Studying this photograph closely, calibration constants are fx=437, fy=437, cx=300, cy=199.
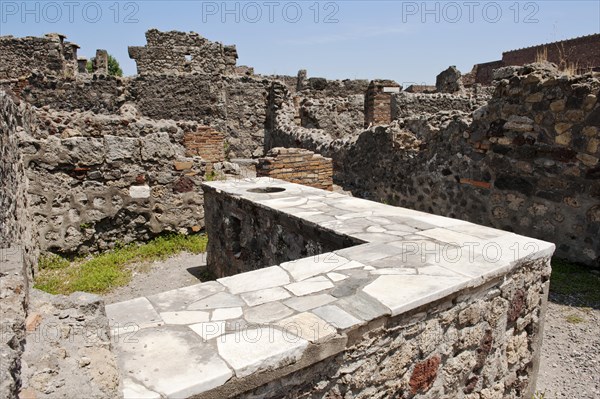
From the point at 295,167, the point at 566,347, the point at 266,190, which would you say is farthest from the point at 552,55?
the point at 566,347

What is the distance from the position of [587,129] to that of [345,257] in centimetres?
390

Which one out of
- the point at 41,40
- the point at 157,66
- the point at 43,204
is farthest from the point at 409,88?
the point at 43,204

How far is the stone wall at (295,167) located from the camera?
694 centimetres

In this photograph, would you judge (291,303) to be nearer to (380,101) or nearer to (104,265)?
(104,265)

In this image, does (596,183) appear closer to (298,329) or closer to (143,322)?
(298,329)

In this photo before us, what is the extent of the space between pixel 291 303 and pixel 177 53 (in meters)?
16.9

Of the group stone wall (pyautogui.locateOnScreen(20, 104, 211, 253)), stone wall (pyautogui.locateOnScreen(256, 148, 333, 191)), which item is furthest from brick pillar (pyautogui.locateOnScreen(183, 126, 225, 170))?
stone wall (pyautogui.locateOnScreen(256, 148, 333, 191))

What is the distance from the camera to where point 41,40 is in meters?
15.8

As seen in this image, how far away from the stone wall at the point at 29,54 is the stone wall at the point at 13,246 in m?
11.3

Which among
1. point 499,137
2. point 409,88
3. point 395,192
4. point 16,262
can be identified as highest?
point 409,88

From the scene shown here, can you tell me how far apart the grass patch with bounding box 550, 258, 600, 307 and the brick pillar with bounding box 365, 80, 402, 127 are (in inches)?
429

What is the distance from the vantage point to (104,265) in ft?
18.5

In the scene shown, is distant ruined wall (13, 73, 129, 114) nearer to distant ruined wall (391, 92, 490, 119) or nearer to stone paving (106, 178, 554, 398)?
distant ruined wall (391, 92, 490, 119)

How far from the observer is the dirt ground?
3.18 meters
